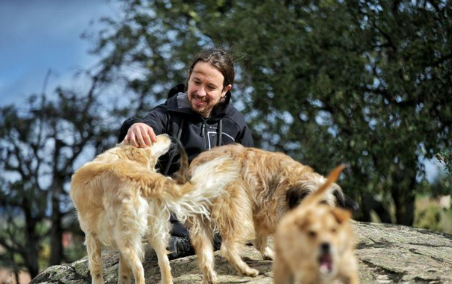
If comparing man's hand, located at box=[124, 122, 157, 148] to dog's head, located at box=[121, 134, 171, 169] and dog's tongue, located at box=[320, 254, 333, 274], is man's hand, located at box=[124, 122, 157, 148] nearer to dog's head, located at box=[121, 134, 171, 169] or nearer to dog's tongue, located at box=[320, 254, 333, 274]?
dog's head, located at box=[121, 134, 171, 169]

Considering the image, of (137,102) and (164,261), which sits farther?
(137,102)

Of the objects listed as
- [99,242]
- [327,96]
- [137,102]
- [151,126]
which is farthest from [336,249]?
[137,102]

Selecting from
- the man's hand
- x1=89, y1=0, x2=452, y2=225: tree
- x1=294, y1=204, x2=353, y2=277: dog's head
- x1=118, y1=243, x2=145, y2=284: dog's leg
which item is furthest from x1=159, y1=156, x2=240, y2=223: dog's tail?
x1=89, y1=0, x2=452, y2=225: tree

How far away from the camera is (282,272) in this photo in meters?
3.57

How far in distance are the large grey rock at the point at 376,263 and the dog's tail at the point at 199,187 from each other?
81 cm

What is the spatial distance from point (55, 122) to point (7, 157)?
1.21 m

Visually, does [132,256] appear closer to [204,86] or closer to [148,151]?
[148,151]

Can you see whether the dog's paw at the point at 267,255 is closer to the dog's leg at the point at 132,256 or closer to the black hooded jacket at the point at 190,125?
the black hooded jacket at the point at 190,125

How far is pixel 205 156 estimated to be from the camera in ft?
18.0

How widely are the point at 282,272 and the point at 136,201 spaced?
167 cm

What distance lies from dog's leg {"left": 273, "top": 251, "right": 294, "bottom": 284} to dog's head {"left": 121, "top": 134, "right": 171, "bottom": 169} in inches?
89.7

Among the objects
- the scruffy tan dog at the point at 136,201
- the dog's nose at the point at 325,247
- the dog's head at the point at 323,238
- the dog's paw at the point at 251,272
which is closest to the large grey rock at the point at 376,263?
the dog's paw at the point at 251,272

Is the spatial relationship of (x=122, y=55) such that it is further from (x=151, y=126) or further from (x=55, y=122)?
(x=151, y=126)

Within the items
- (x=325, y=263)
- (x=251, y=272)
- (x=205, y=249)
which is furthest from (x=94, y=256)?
(x=325, y=263)
